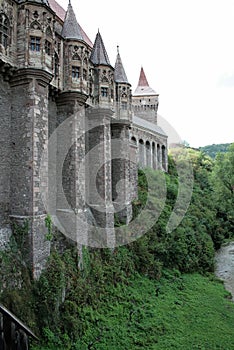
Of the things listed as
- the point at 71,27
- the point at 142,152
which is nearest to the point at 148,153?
the point at 142,152

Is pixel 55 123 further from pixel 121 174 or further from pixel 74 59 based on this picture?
pixel 121 174

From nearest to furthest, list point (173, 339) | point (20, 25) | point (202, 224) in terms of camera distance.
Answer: point (20, 25), point (173, 339), point (202, 224)

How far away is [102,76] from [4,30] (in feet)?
22.3

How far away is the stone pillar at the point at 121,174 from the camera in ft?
60.3

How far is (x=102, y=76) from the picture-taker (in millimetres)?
16188

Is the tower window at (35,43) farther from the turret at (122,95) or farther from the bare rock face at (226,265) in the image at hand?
the bare rock face at (226,265)

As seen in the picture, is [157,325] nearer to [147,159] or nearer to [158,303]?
[158,303]

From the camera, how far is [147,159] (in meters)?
34.9

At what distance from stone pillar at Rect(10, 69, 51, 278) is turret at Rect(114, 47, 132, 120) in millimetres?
7979

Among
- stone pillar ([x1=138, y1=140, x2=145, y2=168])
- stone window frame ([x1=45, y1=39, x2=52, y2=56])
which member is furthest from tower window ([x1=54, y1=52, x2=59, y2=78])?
stone pillar ([x1=138, y1=140, x2=145, y2=168])

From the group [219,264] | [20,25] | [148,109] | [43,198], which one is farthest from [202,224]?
[148,109]

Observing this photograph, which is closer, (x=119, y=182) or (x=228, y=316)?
(x=228, y=316)

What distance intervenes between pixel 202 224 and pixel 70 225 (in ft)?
55.3

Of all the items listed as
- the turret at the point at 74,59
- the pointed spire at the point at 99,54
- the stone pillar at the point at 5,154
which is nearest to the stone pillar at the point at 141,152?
the pointed spire at the point at 99,54
